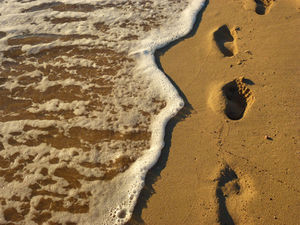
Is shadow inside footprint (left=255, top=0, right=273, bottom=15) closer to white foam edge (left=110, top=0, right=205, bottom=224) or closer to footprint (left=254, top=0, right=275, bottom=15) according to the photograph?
footprint (left=254, top=0, right=275, bottom=15)

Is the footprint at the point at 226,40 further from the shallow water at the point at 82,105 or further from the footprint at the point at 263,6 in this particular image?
the footprint at the point at 263,6

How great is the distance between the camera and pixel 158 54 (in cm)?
401

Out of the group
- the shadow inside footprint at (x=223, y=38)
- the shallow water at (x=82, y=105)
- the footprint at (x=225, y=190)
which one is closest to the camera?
the footprint at (x=225, y=190)

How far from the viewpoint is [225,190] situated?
2559 millimetres

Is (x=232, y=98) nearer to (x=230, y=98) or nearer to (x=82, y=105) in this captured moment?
(x=230, y=98)

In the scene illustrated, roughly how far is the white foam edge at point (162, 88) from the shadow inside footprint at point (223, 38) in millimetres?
517

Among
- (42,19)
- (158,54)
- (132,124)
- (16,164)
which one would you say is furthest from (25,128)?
(42,19)

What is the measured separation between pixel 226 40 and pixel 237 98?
50.8 inches

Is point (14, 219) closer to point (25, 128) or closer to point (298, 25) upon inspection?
point (25, 128)

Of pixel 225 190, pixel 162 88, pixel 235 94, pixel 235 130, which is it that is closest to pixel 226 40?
pixel 235 94

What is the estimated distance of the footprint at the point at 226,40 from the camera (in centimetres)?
388

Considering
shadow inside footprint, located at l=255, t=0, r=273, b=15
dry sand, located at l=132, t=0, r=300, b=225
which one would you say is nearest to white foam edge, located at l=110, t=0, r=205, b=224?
dry sand, located at l=132, t=0, r=300, b=225

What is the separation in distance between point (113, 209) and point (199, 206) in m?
0.91

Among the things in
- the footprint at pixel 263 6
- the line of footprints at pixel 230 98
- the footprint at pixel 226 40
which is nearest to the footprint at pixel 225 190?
the line of footprints at pixel 230 98
